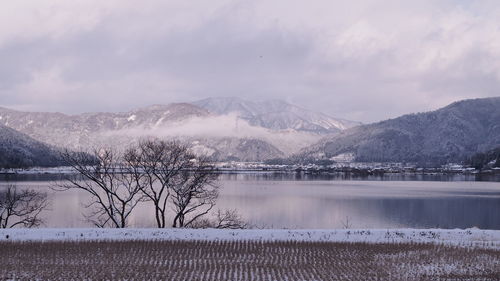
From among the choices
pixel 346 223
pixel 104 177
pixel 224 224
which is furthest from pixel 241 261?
pixel 346 223

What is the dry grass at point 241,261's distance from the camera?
23.9 m

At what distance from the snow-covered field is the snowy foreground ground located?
64 millimetres

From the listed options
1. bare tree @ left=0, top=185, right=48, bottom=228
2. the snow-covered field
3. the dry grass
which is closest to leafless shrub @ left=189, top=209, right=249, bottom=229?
the snow-covered field

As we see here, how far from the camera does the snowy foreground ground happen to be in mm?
24141

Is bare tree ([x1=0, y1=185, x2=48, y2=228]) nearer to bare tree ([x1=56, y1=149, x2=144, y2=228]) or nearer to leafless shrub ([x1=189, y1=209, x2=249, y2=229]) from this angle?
bare tree ([x1=56, y1=149, x2=144, y2=228])

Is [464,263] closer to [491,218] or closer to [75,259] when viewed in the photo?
[75,259]

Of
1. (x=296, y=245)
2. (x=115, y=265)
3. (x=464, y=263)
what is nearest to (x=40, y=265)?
(x=115, y=265)

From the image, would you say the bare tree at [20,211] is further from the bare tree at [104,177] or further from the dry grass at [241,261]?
the dry grass at [241,261]

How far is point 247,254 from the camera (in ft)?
95.8

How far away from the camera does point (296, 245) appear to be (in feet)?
105

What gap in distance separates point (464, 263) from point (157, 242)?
58.8 feet

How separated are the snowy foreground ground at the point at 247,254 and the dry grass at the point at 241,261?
1.8 inches

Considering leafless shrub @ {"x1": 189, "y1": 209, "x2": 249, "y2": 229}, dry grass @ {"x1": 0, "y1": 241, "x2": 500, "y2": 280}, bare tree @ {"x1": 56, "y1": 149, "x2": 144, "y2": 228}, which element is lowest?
leafless shrub @ {"x1": 189, "y1": 209, "x2": 249, "y2": 229}

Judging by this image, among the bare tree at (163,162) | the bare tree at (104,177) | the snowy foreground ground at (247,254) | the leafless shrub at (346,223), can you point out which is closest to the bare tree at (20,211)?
the bare tree at (104,177)
